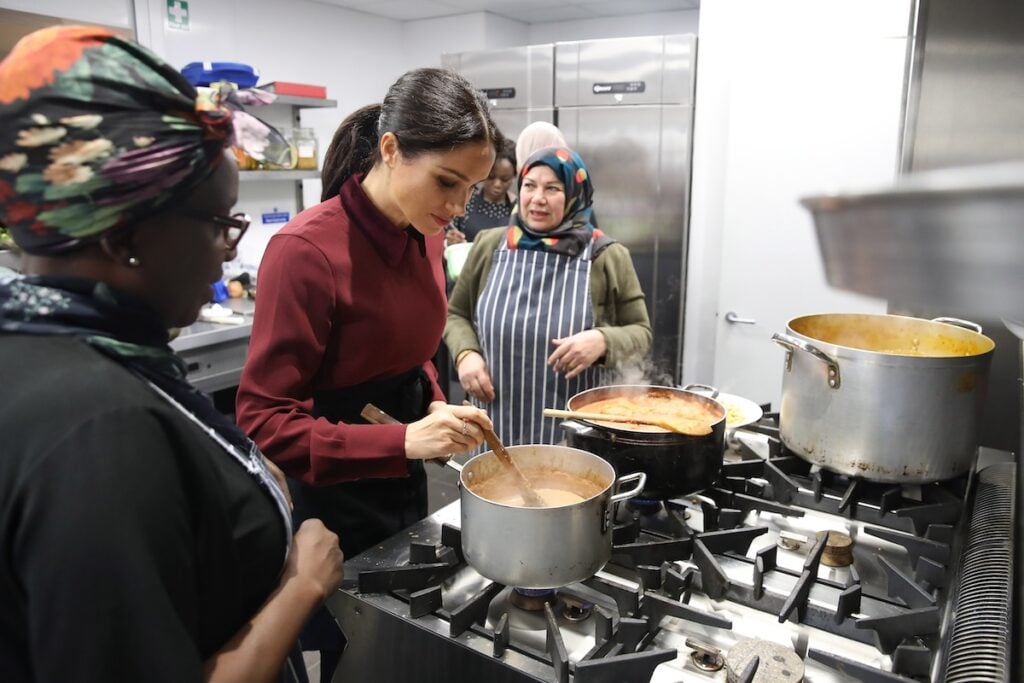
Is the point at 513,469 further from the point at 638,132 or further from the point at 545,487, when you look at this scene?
the point at 638,132

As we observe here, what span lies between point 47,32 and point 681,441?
3.24 ft

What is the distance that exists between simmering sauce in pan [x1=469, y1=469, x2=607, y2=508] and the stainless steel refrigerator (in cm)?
228

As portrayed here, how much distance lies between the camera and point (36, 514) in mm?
534

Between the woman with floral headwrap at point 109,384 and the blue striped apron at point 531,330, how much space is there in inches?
54.4

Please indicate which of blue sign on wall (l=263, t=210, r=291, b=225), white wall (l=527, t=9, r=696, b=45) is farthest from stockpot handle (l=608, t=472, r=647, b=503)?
white wall (l=527, t=9, r=696, b=45)

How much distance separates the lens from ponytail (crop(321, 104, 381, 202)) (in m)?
1.37

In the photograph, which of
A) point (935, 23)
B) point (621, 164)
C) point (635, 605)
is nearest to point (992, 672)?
point (635, 605)

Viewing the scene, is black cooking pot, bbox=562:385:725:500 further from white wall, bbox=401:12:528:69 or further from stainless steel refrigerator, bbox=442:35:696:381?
white wall, bbox=401:12:528:69

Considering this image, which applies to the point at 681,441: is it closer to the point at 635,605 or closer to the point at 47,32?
the point at 635,605

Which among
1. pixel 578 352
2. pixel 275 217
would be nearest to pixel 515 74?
pixel 275 217

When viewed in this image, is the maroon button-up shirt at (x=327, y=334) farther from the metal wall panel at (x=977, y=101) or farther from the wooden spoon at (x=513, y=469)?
the metal wall panel at (x=977, y=101)

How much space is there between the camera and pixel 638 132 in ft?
11.2

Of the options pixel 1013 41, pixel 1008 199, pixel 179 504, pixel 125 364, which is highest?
pixel 1013 41

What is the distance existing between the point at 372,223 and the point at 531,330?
820 mm
